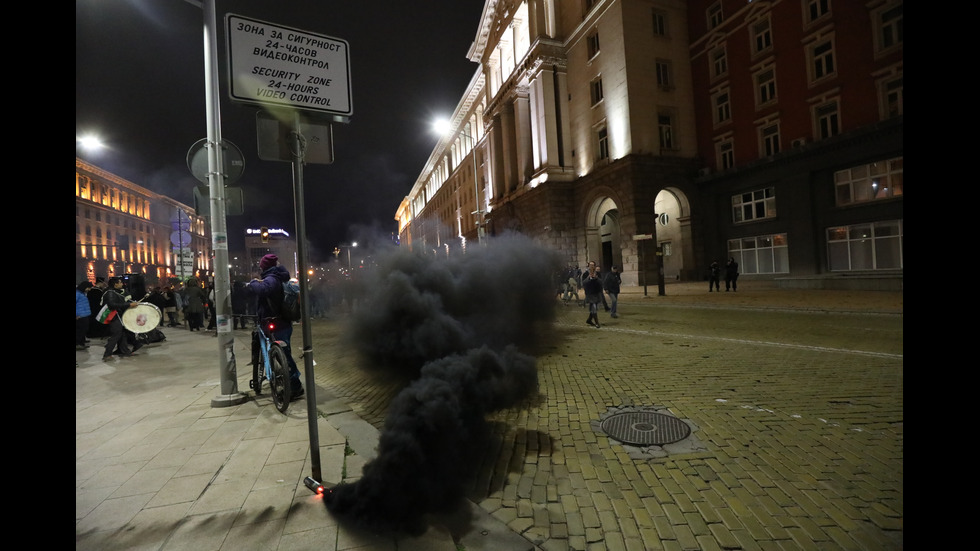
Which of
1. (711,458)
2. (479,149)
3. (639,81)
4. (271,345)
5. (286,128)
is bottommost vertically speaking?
(711,458)

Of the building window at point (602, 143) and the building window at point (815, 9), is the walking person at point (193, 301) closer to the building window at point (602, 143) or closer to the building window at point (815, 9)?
the building window at point (602, 143)

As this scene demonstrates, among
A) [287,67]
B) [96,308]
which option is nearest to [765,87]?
[287,67]

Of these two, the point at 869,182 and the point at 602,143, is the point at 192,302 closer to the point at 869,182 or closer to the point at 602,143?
the point at 602,143

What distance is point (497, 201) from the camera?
39.4 m

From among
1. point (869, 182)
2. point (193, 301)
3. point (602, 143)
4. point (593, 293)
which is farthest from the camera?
point (602, 143)

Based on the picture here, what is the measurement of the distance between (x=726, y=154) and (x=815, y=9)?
7475 millimetres

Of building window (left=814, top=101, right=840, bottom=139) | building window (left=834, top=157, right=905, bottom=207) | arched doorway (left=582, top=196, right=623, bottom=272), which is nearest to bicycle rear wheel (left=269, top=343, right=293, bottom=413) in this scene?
building window (left=834, top=157, right=905, bottom=207)

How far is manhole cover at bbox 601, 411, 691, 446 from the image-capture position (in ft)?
12.5

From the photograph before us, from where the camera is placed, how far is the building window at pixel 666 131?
26.2 meters

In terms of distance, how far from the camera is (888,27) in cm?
1723

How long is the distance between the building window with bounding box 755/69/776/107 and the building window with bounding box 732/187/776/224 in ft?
15.5
